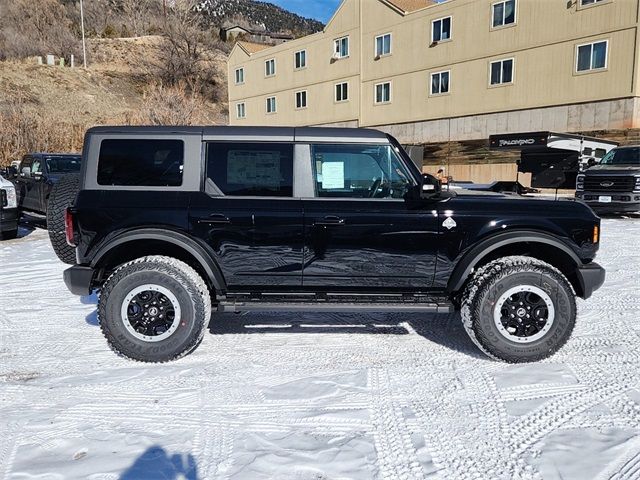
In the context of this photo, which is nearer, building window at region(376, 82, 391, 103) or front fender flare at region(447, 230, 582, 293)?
front fender flare at region(447, 230, 582, 293)

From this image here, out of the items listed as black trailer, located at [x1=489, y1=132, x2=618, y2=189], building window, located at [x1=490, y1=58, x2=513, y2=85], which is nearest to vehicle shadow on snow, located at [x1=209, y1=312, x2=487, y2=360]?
black trailer, located at [x1=489, y1=132, x2=618, y2=189]

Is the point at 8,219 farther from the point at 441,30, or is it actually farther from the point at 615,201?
the point at 441,30

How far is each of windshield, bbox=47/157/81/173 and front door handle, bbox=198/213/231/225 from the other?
909cm

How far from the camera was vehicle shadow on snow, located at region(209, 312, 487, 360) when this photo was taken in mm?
4703

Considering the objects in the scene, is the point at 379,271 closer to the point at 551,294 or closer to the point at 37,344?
the point at 551,294

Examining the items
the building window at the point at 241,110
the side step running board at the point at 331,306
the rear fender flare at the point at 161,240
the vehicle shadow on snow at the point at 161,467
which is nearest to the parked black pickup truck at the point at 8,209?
the rear fender flare at the point at 161,240

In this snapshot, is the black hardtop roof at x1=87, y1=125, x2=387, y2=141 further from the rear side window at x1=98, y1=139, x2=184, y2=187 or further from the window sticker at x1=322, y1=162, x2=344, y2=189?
the window sticker at x1=322, y1=162, x2=344, y2=189

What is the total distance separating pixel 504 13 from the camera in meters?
24.7

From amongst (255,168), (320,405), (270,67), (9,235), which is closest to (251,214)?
(255,168)

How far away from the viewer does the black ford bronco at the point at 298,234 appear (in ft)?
12.6

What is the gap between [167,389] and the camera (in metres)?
3.52

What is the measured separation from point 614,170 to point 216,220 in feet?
40.9

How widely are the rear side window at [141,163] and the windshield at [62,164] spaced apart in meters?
8.54

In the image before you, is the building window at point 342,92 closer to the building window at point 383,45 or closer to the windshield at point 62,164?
the building window at point 383,45
